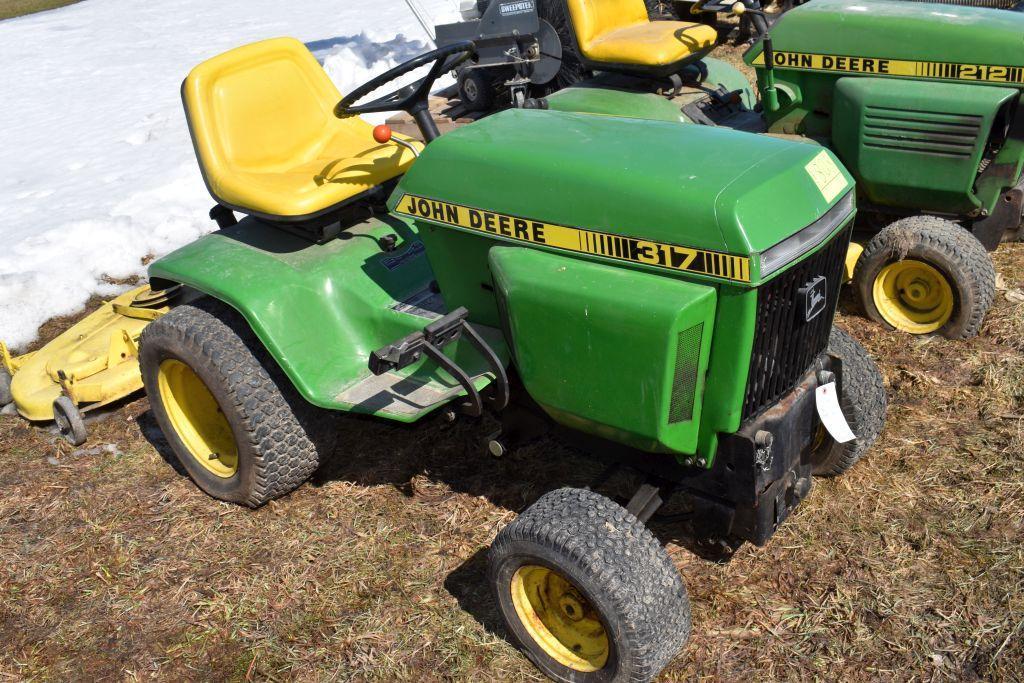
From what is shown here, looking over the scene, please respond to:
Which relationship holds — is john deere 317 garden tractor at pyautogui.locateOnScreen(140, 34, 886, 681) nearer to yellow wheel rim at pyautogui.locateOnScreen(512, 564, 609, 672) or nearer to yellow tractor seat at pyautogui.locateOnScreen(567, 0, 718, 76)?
yellow wheel rim at pyautogui.locateOnScreen(512, 564, 609, 672)

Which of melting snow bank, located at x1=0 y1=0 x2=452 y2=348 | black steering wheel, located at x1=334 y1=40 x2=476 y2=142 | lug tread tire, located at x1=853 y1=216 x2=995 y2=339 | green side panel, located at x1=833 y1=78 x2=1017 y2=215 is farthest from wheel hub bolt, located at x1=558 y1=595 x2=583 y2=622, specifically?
melting snow bank, located at x1=0 y1=0 x2=452 y2=348

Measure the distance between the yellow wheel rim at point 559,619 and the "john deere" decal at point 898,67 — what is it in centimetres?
268

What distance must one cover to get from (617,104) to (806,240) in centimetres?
251

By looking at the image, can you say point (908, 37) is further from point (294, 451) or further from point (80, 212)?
point (80, 212)

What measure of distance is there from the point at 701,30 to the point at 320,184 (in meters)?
2.42

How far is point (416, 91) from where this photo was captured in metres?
3.21

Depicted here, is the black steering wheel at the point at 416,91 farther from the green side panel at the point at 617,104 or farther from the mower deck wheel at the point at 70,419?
the mower deck wheel at the point at 70,419

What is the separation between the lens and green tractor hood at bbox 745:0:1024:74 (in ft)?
12.8

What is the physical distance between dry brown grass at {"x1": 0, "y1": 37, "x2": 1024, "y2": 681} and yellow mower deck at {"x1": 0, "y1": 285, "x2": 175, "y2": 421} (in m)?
0.27

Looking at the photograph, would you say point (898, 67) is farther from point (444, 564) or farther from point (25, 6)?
point (25, 6)

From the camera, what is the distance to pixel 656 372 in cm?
237

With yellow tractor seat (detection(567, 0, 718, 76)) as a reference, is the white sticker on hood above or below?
above

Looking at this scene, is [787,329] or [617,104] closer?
[787,329]

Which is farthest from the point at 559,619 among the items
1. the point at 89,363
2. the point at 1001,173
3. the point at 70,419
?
the point at 1001,173
